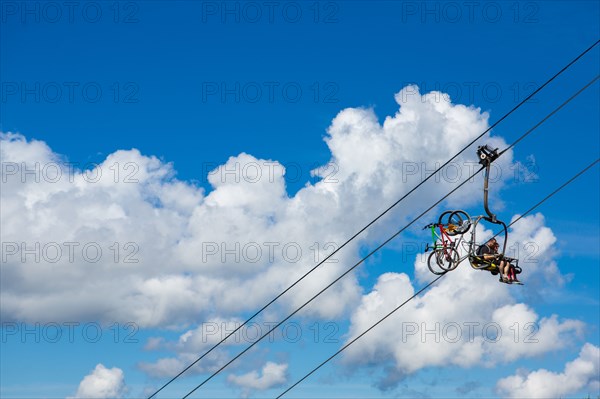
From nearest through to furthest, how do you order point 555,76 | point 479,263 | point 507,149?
point 555,76 < point 507,149 < point 479,263

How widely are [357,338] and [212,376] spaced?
791cm

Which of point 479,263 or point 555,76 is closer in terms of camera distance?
point 555,76

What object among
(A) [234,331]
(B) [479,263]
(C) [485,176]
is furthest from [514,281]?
(A) [234,331]

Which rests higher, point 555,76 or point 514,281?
point 555,76

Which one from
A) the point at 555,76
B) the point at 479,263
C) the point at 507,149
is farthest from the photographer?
the point at 479,263

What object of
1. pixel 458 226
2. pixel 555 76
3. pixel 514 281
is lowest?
pixel 514 281

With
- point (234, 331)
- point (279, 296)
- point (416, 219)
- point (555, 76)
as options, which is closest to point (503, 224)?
point (416, 219)

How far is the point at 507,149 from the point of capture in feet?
121

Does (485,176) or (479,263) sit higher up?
(485,176)

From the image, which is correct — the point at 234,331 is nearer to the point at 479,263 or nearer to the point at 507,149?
the point at 479,263

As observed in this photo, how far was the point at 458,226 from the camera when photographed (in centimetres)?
3966

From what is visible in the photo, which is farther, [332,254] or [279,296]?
[279,296]

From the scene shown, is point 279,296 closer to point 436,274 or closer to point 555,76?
point 436,274

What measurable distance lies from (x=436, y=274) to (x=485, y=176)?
5.98 metres
